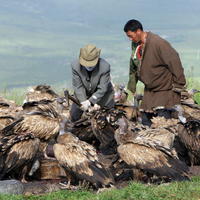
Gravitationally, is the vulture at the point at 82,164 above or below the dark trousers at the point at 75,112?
below

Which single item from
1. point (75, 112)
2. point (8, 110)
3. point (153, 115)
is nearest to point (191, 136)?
point (153, 115)

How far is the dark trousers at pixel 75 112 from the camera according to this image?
10423 millimetres

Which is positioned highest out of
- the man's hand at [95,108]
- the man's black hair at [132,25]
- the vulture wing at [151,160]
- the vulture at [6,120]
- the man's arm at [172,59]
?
the man's black hair at [132,25]

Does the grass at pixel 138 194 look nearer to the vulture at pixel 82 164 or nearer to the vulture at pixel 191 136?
the vulture at pixel 82 164

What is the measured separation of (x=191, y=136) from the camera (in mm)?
8820

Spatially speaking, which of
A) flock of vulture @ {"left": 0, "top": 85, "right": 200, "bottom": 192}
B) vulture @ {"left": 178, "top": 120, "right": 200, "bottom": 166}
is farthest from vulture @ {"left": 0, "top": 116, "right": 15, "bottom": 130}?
vulture @ {"left": 178, "top": 120, "right": 200, "bottom": 166}

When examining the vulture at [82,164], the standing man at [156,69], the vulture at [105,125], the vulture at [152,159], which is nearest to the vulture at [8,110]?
the vulture at [105,125]

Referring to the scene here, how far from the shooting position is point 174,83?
9711mm

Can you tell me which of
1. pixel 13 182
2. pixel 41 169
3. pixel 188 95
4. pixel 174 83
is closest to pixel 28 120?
pixel 41 169

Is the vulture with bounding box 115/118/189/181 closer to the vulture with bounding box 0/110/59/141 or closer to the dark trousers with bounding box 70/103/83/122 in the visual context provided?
the vulture with bounding box 0/110/59/141

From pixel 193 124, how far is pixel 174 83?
3.60 ft

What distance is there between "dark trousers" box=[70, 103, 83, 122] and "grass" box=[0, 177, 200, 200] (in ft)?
11.0

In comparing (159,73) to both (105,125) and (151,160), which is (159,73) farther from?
(151,160)

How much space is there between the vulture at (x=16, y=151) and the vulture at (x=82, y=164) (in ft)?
1.56
